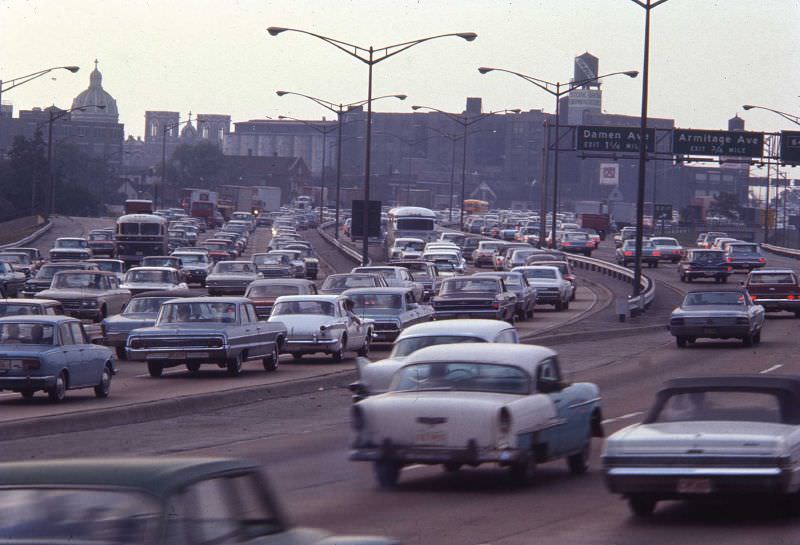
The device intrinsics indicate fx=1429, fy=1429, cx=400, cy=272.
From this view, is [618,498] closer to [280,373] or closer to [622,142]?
[280,373]

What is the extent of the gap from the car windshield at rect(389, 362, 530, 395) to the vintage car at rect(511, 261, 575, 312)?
35836mm

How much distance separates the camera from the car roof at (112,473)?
5797mm

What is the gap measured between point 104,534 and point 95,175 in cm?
19881

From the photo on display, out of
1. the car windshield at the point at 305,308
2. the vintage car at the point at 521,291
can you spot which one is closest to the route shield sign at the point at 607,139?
the vintage car at the point at 521,291

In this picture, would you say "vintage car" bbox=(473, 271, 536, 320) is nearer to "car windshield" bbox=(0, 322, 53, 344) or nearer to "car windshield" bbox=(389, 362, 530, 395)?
"car windshield" bbox=(0, 322, 53, 344)

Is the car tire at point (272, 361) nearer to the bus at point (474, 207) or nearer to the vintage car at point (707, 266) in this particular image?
the vintage car at point (707, 266)

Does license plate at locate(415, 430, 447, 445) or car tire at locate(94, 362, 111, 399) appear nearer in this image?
license plate at locate(415, 430, 447, 445)

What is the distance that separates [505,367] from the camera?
14.4 meters

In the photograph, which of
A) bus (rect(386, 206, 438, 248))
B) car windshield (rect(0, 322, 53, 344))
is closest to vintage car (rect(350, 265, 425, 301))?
car windshield (rect(0, 322, 53, 344))

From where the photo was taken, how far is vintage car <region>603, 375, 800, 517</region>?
38.5ft

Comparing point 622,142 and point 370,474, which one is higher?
point 622,142

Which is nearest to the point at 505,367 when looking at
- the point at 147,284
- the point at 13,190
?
the point at 147,284

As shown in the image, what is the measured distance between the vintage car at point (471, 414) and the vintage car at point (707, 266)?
50841 millimetres

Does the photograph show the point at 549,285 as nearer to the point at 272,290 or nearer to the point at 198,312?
the point at 272,290
